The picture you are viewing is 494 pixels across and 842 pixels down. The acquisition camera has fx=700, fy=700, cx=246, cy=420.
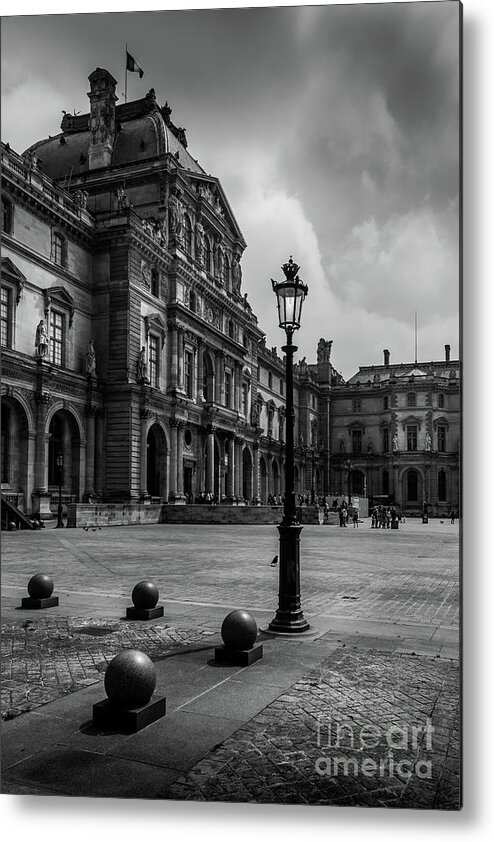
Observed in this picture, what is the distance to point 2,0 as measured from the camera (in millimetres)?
5301

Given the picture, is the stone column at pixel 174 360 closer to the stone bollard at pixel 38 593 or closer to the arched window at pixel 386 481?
the arched window at pixel 386 481

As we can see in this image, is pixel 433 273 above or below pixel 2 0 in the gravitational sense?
below

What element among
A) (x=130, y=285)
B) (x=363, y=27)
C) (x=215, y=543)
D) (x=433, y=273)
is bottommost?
(x=215, y=543)

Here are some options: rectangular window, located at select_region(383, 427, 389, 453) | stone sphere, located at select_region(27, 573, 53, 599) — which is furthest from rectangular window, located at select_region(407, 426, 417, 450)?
stone sphere, located at select_region(27, 573, 53, 599)

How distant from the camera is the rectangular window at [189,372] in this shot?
48812 mm

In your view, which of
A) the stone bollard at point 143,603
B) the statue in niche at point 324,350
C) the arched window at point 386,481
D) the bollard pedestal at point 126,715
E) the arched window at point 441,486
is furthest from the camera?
the arched window at point 386,481

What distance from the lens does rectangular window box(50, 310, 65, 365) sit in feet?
121

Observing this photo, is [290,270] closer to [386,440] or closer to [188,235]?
[386,440]

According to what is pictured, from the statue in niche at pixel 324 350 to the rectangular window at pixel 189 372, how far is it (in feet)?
137

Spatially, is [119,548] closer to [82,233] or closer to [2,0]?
[2,0]

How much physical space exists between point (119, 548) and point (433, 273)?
16032 mm

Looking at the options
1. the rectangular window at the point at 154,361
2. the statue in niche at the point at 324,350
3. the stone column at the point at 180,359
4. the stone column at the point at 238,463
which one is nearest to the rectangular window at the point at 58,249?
the rectangular window at the point at 154,361

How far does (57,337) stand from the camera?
1487 inches

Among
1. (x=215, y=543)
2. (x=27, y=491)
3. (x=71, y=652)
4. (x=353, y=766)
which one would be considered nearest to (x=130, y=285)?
(x=27, y=491)
